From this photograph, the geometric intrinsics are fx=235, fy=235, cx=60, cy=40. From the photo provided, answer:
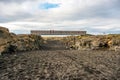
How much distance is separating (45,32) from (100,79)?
172950 millimetres

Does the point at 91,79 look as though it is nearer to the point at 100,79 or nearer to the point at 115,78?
the point at 100,79

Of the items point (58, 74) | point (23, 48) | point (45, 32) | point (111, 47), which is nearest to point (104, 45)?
point (111, 47)

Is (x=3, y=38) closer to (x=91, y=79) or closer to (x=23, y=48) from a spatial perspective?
(x=23, y=48)

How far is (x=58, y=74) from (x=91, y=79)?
4.28 meters

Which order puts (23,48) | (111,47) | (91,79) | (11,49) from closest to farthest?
(91,79), (11,49), (23,48), (111,47)

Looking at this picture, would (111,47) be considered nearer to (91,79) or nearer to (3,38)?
(3,38)

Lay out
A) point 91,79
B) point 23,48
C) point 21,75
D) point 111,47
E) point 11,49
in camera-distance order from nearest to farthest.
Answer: point 91,79
point 21,75
point 11,49
point 23,48
point 111,47

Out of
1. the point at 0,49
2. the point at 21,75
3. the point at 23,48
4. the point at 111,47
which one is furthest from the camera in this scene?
the point at 111,47

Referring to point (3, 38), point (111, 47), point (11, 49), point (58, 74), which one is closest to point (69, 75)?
point (58, 74)

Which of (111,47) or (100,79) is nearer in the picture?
(100,79)

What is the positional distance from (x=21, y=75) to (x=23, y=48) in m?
45.1

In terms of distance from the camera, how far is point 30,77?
25.1 metres

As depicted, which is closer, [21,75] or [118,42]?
[21,75]

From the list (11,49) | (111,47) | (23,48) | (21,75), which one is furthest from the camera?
(111,47)
